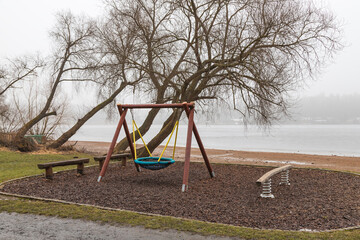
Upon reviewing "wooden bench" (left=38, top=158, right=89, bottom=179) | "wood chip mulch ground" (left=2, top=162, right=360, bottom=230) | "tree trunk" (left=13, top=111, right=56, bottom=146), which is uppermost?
"tree trunk" (left=13, top=111, right=56, bottom=146)

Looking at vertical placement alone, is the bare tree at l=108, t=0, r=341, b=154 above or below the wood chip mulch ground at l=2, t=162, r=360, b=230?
above

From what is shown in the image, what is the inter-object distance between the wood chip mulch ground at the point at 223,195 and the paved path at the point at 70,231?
898mm

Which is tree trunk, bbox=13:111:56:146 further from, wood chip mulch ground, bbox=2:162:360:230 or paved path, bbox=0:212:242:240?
paved path, bbox=0:212:242:240

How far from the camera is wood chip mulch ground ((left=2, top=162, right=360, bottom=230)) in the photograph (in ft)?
16.5

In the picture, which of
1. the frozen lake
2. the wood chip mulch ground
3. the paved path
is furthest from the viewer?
the frozen lake

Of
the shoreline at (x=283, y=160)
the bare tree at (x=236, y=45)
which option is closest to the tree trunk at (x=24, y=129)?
the shoreline at (x=283, y=160)

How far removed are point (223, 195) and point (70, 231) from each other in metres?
3.16

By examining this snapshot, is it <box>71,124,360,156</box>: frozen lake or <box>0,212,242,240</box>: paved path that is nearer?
<box>0,212,242,240</box>: paved path

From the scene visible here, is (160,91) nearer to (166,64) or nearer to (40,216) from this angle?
(166,64)

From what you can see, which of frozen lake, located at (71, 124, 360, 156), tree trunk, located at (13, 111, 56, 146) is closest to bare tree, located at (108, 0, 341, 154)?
frozen lake, located at (71, 124, 360, 156)

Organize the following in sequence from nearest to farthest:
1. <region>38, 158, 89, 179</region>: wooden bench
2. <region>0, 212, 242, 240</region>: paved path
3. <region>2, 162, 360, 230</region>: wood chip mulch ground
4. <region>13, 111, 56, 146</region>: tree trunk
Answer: <region>0, 212, 242, 240</region>: paved path < <region>2, 162, 360, 230</region>: wood chip mulch ground < <region>38, 158, 89, 179</region>: wooden bench < <region>13, 111, 56, 146</region>: tree trunk

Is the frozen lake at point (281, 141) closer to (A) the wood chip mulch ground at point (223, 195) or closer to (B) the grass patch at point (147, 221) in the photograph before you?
(A) the wood chip mulch ground at point (223, 195)

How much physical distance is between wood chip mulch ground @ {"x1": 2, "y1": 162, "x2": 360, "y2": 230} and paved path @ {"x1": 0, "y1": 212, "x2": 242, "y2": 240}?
0.90 m

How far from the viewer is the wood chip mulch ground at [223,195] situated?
16.5 ft
